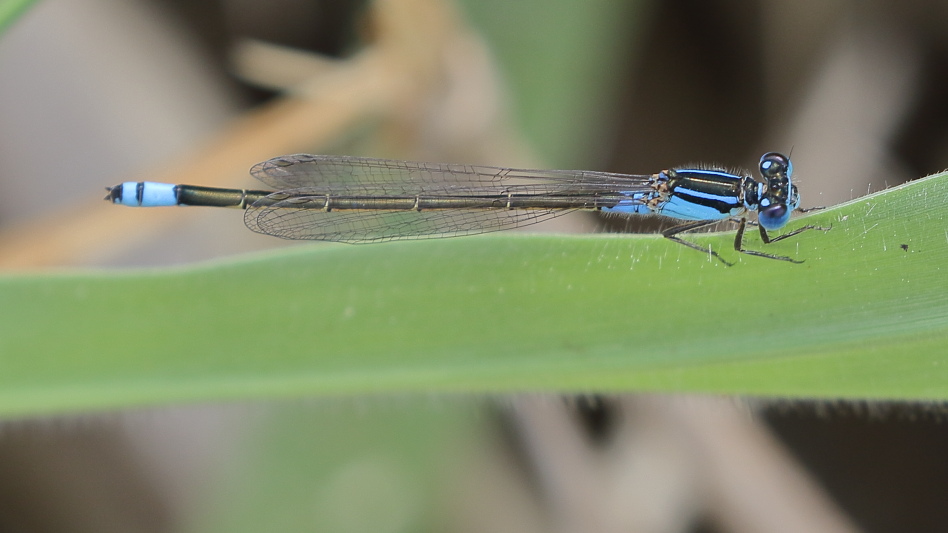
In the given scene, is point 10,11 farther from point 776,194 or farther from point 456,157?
point 456,157

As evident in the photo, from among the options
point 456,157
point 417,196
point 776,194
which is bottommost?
point 776,194

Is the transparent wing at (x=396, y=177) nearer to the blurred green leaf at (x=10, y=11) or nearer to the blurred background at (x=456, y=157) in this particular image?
the blurred background at (x=456, y=157)

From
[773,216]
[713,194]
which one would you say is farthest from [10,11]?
[713,194]

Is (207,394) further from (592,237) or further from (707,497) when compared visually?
(707,497)

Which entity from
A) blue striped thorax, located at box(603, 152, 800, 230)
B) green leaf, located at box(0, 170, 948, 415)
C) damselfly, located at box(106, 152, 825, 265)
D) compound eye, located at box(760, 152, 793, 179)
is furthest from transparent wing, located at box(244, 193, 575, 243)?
green leaf, located at box(0, 170, 948, 415)

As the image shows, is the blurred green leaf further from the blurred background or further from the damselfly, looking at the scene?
the blurred background

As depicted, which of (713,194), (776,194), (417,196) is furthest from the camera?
(417,196)

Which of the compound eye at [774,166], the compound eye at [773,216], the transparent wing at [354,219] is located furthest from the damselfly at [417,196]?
the compound eye at [773,216]

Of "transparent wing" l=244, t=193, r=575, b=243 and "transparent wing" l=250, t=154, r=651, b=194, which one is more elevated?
"transparent wing" l=250, t=154, r=651, b=194
